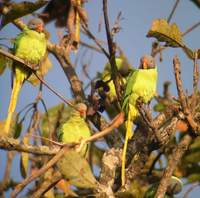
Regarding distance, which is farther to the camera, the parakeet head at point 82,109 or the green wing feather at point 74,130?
the green wing feather at point 74,130

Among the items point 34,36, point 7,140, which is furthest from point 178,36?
point 34,36

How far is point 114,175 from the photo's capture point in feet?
7.69

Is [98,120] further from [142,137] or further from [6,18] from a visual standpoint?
[6,18]

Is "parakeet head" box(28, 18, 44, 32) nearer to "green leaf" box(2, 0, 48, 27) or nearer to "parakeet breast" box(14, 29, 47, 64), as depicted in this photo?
"parakeet breast" box(14, 29, 47, 64)

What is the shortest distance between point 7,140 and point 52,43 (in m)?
1.66

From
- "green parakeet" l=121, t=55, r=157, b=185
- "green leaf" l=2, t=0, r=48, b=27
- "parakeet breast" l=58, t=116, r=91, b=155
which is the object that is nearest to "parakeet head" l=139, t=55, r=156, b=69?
"green parakeet" l=121, t=55, r=157, b=185

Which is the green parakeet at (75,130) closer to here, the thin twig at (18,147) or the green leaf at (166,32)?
the green leaf at (166,32)

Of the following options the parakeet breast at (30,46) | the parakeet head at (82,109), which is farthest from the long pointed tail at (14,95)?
the parakeet head at (82,109)

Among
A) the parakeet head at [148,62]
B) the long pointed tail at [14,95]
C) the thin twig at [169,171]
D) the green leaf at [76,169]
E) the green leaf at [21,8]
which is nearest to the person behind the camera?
the green leaf at [76,169]

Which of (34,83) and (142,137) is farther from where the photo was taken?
(34,83)

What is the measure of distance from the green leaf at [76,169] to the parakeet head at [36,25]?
1890 mm

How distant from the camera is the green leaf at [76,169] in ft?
4.94

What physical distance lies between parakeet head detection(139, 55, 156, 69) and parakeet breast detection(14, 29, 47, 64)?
0.69 meters

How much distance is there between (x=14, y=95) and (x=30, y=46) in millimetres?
487
